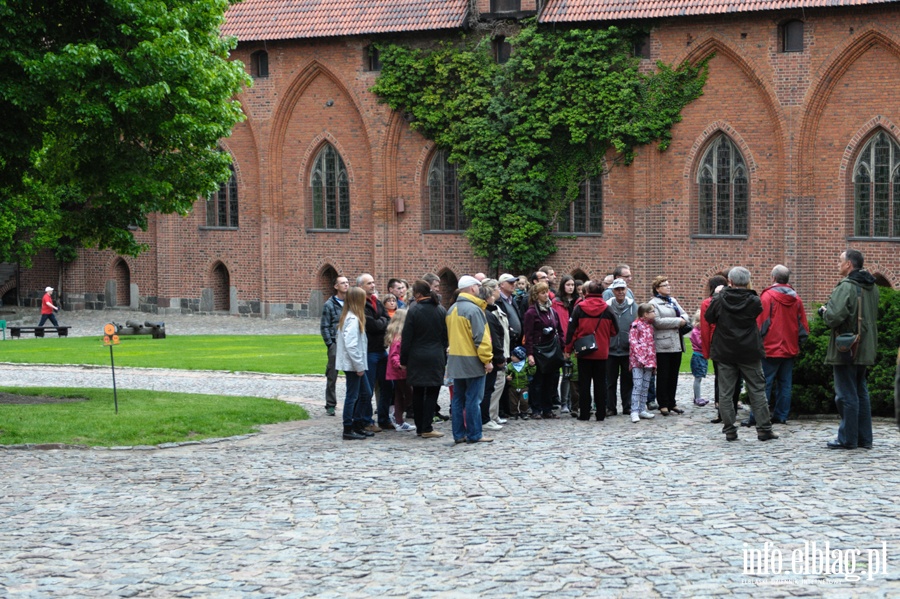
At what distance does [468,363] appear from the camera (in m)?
14.4

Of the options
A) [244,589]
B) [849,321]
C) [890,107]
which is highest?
[890,107]

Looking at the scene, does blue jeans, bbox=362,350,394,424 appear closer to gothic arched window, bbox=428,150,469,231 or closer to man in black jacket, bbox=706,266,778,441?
man in black jacket, bbox=706,266,778,441

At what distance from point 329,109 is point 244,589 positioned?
32.3 metres

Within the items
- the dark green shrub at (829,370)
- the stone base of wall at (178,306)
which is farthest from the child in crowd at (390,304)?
the stone base of wall at (178,306)

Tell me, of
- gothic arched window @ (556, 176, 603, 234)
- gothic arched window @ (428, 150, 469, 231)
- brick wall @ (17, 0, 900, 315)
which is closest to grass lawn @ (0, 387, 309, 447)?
brick wall @ (17, 0, 900, 315)

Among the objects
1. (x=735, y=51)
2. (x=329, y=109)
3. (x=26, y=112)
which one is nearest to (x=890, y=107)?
(x=735, y=51)

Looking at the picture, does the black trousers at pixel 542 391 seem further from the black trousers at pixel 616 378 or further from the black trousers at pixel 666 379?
the black trousers at pixel 666 379

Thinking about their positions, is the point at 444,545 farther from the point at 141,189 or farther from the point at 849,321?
the point at 141,189

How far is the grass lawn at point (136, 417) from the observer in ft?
48.6

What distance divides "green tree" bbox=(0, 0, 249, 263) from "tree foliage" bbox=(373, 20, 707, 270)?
1579cm

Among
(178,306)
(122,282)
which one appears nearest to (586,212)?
(178,306)

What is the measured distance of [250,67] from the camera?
4041 centimetres

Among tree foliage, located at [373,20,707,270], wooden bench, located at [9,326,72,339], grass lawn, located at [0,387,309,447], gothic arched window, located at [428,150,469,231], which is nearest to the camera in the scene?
grass lawn, located at [0,387,309,447]

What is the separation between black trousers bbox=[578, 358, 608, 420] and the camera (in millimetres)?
16031
